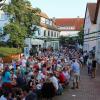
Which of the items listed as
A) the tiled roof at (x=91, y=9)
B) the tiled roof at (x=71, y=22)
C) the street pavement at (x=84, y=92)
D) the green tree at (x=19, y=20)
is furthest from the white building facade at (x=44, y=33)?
the street pavement at (x=84, y=92)

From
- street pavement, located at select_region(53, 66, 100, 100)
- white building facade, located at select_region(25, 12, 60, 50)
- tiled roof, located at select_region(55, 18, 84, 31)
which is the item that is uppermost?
tiled roof, located at select_region(55, 18, 84, 31)

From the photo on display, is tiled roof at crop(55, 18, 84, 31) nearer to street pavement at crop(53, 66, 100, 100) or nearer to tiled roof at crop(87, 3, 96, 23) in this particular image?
tiled roof at crop(87, 3, 96, 23)

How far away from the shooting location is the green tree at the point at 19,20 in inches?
1633

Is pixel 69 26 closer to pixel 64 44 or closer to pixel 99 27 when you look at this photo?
pixel 64 44

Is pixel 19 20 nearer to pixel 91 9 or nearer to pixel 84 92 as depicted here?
pixel 91 9

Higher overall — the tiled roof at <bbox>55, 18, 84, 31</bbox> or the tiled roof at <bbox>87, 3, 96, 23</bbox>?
the tiled roof at <bbox>55, 18, 84, 31</bbox>

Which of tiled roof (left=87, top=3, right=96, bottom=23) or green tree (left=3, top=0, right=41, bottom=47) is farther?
tiled roof (left=87, top=3, right=96, bottom=23)

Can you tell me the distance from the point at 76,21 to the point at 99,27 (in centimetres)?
7209

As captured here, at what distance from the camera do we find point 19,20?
142ft

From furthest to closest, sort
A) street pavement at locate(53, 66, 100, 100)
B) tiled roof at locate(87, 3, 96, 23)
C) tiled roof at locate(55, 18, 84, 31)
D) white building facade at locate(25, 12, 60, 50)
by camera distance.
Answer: tiled roof at locate(55, 18, 84, 31) → white building facade at locate(25, 12, 60, 50) → tiled roof at locate(87, 3, 96, 23) → street pavement at locate(53, 66, 100, 100)

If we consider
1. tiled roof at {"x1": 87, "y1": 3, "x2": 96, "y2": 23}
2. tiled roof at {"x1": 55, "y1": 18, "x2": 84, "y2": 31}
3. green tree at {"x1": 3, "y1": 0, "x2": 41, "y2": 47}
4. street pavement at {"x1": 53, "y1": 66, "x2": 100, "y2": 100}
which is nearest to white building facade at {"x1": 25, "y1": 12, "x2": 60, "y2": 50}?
tiled roof at {"x1": 87, "y1": 3, "x2": 96, "y2": 23}

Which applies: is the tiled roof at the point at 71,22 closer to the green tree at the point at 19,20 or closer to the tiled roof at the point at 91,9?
the tiled roof at the point at 91,9

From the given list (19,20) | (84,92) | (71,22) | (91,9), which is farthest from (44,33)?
(84,92)

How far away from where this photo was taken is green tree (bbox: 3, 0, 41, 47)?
136 feet
